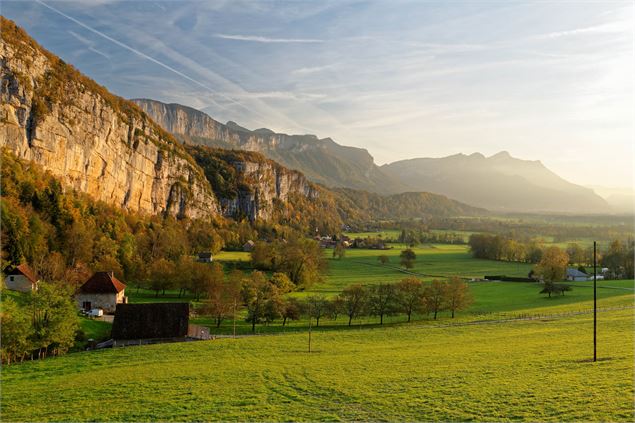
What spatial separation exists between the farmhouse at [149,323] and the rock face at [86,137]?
192 feet

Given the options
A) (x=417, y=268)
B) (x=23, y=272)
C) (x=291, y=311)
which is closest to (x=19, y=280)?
(x=23, y=272)

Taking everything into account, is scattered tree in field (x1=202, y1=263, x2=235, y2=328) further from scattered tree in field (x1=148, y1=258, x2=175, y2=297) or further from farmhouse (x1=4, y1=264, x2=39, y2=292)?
farmhouse (x1=4, y1=264, x2=39, y2=292)

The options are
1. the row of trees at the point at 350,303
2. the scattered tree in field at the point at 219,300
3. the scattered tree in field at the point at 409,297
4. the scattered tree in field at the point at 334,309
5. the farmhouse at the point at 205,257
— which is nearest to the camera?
the scattered tree in field at the point at 219,300

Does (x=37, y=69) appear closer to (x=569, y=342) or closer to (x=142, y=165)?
(x=142, y=165)

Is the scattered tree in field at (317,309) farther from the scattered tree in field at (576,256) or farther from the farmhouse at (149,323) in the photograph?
the scattered tree in field at (576,256)

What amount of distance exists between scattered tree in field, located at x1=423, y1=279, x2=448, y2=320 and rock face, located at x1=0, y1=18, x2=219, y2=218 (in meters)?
79.6

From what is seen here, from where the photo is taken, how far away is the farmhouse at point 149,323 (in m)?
42.2

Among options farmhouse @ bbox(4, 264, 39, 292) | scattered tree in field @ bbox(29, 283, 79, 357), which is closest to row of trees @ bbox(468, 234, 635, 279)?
scattered tree in field @ bbox(29, 283, 79, 357)

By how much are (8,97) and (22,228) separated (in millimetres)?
42083

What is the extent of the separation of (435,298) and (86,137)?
97536 millimetres

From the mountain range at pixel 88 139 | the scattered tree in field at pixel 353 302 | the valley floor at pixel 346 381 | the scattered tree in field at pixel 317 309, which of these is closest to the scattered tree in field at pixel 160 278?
the scattered tree in field at pixel 317 309

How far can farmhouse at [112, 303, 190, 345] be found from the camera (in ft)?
138

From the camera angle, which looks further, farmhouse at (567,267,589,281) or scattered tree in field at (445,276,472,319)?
farmhouse at (567,267,589,281)

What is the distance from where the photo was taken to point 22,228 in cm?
6000
